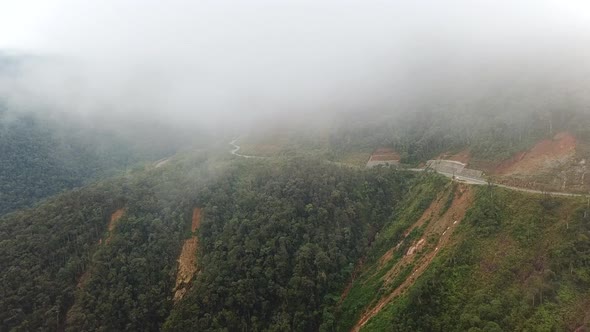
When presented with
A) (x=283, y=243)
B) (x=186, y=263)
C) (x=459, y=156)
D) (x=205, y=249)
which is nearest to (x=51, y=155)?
(x=186, y=263)

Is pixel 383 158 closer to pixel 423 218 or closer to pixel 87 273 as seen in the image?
pixel 423 218

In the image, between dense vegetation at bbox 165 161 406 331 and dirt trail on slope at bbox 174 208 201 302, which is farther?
dirt trail on slope at bbox 174 208 201 302

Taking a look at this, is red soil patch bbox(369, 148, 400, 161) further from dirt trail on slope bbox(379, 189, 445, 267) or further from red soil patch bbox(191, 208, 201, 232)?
red soil patch bbox(191, 208, 201, 232)

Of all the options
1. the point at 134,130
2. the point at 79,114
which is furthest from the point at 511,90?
the point at 79,114

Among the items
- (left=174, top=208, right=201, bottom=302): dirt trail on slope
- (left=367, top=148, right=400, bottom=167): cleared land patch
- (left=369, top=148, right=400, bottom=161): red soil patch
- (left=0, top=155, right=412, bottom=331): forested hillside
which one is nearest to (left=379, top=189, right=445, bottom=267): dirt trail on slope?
(left=0, top=155, right=412, bottom=331): forested hillside

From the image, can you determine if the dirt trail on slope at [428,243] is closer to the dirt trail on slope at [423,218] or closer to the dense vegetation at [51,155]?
the dirt trail on slope at [423,218]

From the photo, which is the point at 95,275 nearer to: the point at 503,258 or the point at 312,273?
the point at 312,273
